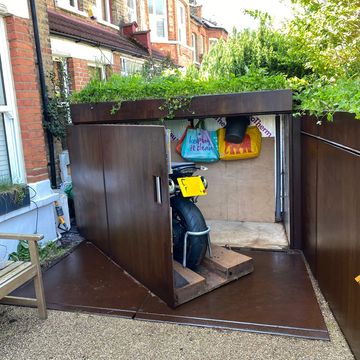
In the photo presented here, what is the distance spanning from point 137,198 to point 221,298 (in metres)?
1.28

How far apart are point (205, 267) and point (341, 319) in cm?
157

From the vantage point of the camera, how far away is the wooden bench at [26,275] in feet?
9.84

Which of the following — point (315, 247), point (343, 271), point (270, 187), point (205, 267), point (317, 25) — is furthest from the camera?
point (270, 187)

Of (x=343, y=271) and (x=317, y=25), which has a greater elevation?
(x=317, y=25)

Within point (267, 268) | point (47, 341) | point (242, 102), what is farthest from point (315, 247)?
point (47, 341)

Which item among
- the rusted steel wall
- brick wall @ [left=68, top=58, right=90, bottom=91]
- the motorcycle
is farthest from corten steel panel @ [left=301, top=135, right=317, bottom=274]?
brick wall @ [left=68, top=58, right=90, bottom=91]

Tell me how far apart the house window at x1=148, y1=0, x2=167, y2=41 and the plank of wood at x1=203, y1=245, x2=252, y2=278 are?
14416mm

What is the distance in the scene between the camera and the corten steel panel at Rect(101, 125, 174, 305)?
3.23m

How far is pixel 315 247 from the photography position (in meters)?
3.74

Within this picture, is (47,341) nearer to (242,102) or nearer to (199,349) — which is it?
(199,349)

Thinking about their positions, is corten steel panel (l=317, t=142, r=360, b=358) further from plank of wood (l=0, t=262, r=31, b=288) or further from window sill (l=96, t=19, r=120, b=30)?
window sill (l=96, t=19, r=120, b=30)

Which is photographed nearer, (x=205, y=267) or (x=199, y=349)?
(x=199, y=349)

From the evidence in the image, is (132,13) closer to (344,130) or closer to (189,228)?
(189,228)

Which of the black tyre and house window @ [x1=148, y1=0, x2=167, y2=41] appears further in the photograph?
house window @ [x1=148, y1=0, x2=167, y2=41]
